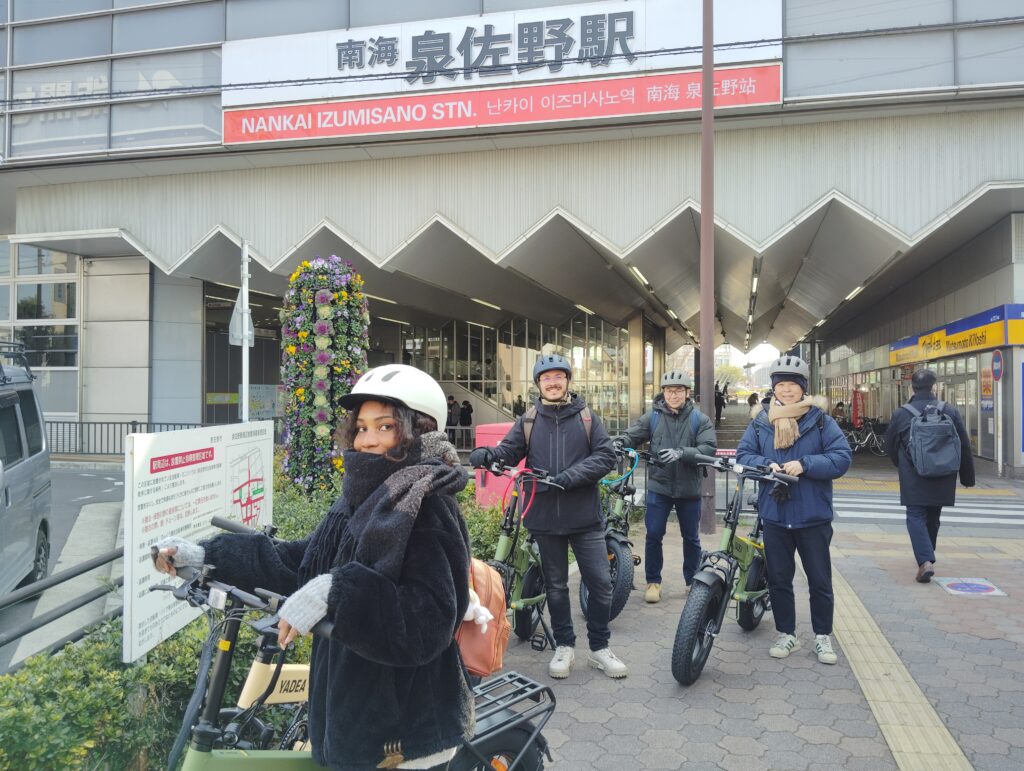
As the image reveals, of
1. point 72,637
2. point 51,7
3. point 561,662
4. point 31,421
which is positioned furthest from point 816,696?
point 51,7

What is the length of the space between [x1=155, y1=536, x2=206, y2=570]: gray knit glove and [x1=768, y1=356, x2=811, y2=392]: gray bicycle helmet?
11.5ft

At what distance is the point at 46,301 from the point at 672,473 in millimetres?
20631

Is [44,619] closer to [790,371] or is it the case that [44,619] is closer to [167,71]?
[790,371]

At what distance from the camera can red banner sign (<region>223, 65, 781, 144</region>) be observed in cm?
1374

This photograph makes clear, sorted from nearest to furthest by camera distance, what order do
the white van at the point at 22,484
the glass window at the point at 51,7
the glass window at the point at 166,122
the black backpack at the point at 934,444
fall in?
the white van at the point at 22,484 → the black backpack at the point at 934,444 → the glass window at the point at 166,122 → the glass window at the point at 51,7

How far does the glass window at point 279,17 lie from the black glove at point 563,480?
15.1 m

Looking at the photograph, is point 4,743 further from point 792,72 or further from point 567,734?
point 792,72

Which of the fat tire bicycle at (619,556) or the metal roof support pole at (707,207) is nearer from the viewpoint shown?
the fat tire bicycle at (619,556)

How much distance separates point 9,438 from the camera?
229 inches

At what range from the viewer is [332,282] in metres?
7.33

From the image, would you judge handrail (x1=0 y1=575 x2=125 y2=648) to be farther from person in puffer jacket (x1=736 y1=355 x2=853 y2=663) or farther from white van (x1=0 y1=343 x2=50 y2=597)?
person in puffer jacket (x1=736 y1=355 x2=853 y2=663)

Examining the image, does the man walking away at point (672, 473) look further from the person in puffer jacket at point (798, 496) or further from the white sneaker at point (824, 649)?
the white sneaker at point (824, 649)

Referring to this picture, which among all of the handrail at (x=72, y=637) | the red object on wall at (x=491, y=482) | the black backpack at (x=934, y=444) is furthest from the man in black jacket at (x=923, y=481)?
the handrail at (x=72, y=637)

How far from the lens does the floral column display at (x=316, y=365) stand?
7.09m
